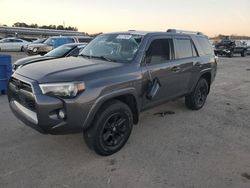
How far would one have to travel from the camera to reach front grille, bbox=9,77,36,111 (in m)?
3.54

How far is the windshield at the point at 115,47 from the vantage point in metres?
4.40

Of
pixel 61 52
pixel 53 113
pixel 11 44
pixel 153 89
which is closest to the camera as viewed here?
pixel 53 113

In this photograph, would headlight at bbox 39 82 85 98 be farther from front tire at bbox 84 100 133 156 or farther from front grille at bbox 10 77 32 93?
front tire at bbox 84 100 133 156

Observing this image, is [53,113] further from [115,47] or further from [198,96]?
[198,96]

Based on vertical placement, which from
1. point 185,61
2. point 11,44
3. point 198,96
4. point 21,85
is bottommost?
point 198,96

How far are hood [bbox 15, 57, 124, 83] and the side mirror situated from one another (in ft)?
2.39

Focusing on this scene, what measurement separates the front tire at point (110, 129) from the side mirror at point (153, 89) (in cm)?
54

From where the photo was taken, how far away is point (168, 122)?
220 inches

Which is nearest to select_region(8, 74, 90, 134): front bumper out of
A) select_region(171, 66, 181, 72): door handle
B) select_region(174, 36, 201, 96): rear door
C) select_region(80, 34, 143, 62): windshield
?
select_region(80, 34, 143, 62): windshield

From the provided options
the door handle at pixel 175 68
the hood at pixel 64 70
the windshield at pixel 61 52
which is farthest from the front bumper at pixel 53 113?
the windshield at pixel 61 52

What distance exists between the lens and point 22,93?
3711 millimetres

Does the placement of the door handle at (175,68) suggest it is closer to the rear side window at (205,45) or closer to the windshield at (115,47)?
the windshield at (115,47)

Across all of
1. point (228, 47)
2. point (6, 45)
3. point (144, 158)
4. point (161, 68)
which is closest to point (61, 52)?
point (161, 68)

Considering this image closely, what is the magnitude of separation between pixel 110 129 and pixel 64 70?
1099 millimetres
